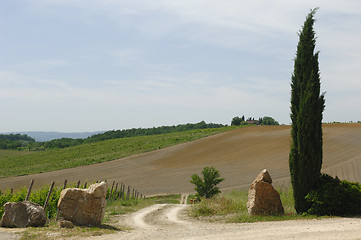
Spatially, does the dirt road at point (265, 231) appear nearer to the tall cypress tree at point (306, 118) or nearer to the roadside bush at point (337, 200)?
the roadside bush at point (337, 200)

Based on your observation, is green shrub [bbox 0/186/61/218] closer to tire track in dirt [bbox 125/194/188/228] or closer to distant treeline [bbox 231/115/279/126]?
tire track in dirt [bbox 125/194/188/228]

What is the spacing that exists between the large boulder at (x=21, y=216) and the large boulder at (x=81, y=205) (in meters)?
0.93

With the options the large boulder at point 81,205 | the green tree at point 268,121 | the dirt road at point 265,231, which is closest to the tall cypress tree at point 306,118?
the dirt road at point 265,231

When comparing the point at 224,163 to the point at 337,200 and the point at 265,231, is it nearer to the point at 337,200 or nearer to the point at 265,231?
the point at 337,200

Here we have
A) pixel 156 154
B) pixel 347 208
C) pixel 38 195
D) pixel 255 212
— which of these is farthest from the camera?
pixel 156 154

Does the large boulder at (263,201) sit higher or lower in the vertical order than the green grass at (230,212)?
higher

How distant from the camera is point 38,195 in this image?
2508 centimetres

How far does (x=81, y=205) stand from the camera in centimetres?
1641

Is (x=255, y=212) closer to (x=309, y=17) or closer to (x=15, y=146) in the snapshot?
(x=309, y=17)

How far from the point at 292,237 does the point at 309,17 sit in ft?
40.7

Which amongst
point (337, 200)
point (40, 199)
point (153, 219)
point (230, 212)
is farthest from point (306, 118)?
point (40, 199)


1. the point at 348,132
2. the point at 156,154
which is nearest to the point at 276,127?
the point at 348,132

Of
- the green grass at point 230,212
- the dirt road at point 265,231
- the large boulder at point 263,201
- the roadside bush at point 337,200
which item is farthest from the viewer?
the large boulder at point 263,201

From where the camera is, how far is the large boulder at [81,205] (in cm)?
1639
